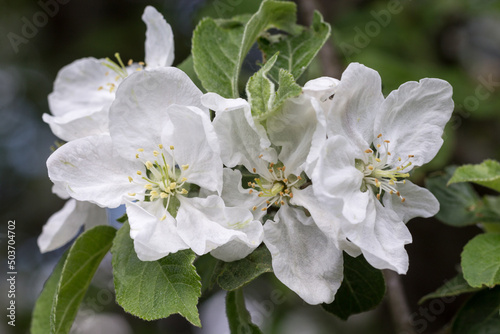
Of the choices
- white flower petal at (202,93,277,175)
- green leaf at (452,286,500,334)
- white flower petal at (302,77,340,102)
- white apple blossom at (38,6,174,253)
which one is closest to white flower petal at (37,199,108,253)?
white apple blossom at (38,6,174,253)

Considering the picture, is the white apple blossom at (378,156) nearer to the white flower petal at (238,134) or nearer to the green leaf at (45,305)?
the white flower petal at (238,134)

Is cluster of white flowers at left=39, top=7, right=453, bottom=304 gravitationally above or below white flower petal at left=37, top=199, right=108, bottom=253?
above

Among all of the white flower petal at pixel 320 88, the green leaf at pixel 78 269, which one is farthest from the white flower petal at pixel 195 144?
the green leaf at pixel 78 269

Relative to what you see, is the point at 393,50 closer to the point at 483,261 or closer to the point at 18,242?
the point at 483,261

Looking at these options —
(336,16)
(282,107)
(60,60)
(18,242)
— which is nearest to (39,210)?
(18,242)

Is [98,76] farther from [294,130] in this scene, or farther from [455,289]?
[455,289]

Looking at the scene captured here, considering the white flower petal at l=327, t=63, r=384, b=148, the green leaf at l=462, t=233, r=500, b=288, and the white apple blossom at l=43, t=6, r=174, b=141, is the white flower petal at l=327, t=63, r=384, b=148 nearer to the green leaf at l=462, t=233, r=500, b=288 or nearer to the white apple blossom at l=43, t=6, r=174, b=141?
the green leaf at l=462, t=233, r=500, b=288
